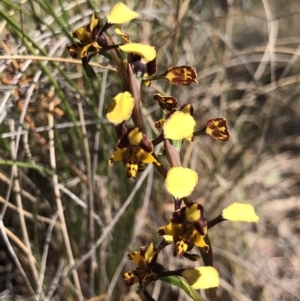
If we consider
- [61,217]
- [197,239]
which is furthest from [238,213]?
[61,217]

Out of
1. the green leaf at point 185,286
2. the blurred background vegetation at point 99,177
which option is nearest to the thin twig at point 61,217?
the blurred background vegetation at point 99,177

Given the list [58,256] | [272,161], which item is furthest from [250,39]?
[58,256]

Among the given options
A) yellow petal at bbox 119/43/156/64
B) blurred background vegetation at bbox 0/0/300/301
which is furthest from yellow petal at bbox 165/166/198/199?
blurred background vegetation at bbox 0/0/300/301

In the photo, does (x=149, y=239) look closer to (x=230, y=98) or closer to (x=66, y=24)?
(x=66, y=24)

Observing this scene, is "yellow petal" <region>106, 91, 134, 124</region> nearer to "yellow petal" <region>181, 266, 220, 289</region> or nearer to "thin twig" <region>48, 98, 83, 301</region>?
"yellow petal" <region>181, 266, 220, 289</region>

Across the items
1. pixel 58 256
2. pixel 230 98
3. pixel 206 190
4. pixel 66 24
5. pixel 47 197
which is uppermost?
pixel 230 98
